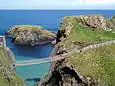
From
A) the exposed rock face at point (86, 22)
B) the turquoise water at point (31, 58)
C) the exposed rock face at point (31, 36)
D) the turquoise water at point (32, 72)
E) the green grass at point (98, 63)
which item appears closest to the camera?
the green grass at point (98, 63)

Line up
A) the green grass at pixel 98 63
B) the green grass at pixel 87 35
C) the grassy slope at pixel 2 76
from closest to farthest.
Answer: the green grass at pixel 98 63 < the green grass at pixel 87 35 < the grassy slope at pixel 2 76

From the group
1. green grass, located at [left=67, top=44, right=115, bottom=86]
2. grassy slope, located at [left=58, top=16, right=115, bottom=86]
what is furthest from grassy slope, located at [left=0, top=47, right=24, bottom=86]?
green grass, located at [left=67, top=44, right=115, bottom=86]

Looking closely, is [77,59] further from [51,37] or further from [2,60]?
[51,37]

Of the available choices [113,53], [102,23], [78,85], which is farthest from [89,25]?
[78,85]

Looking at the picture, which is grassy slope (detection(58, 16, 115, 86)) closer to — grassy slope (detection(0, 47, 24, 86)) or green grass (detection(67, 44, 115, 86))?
green grass (detection(67, 44, 115, 86))

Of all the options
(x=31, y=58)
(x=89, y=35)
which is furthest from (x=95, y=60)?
(x=31, y=58)

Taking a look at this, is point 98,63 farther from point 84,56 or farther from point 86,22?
point 86,22

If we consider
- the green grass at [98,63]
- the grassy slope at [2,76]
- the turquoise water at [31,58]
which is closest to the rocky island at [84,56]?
the green grass at [98,63]

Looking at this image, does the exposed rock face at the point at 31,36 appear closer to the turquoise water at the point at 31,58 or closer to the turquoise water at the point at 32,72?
the turquoise water at the point at 31,58
